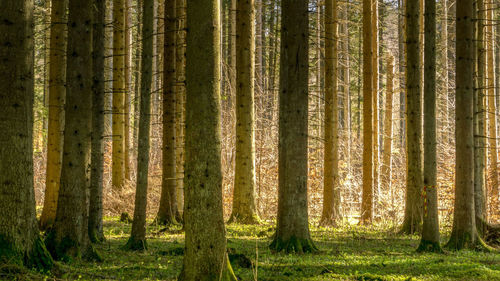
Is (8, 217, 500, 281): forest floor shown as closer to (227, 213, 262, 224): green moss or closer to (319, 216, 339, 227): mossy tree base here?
(227, 213, 262, 224): green moss

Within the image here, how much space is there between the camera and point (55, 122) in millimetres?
13273

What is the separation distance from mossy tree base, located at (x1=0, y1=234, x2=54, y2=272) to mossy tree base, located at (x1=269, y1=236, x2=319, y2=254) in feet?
15.4

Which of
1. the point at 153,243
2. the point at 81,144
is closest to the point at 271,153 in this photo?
the point at 153,243

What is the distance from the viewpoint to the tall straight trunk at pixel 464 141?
12273 mm

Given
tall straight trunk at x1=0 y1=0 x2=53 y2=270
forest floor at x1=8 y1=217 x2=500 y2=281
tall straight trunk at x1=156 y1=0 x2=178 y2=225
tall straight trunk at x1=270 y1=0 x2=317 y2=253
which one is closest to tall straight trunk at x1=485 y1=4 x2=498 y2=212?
forest floor at x1=8 y1=217 x2=500 y2=281

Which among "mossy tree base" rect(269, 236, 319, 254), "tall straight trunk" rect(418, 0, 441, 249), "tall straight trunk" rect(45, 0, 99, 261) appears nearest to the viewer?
"tall straight trunk" rect(45, 0, 99, 261)

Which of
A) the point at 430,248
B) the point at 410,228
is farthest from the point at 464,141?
the point at 410,228

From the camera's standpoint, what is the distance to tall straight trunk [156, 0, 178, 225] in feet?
46.1

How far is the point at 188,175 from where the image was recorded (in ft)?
21.0

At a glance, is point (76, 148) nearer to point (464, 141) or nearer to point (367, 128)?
point (464, 141)

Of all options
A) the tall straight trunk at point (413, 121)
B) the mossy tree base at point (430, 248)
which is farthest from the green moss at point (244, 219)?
the mossy tree base at point (430, 248)

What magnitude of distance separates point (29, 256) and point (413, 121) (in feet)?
33.5

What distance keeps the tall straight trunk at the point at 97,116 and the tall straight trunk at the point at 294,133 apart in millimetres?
3745

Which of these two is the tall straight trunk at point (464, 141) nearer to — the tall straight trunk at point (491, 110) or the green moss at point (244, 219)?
the green moss at point (244, 219)
